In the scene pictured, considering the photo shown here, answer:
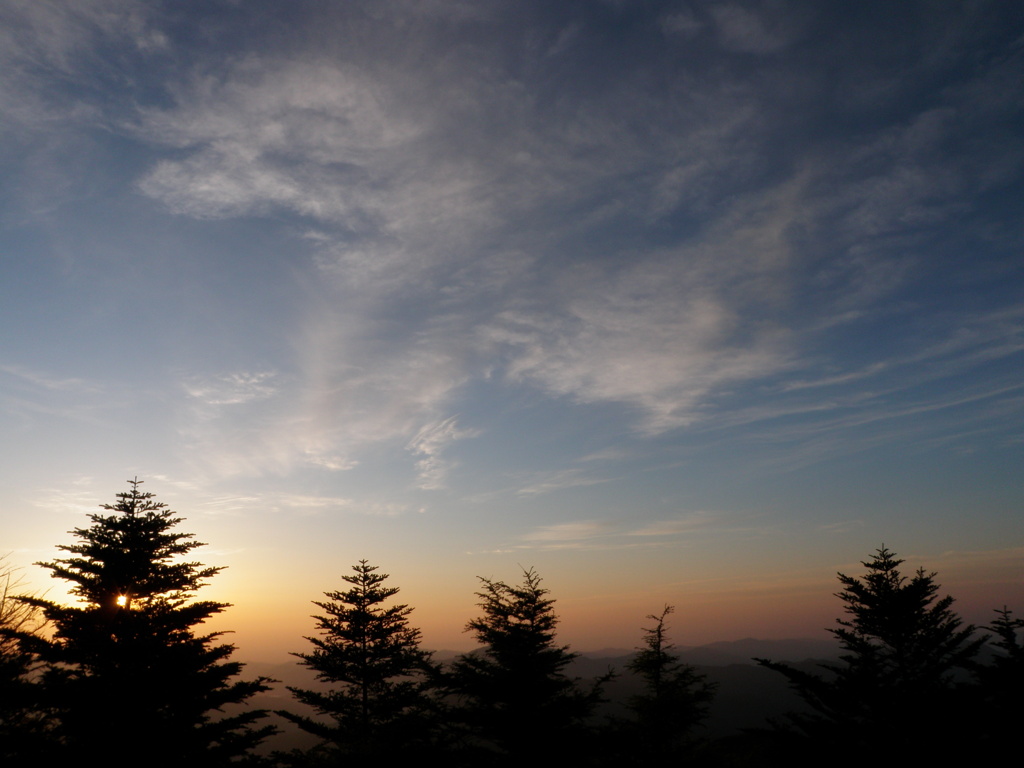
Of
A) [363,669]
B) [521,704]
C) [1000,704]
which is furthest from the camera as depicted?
[363,669]

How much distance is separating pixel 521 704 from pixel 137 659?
67.0ft

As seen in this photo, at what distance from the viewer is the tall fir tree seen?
86.9 ft

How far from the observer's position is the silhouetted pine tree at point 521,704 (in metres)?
23.8

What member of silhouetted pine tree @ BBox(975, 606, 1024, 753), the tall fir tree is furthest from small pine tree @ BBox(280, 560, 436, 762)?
silhouetted pine tree @ BBox(975, 606, 1024, 753)

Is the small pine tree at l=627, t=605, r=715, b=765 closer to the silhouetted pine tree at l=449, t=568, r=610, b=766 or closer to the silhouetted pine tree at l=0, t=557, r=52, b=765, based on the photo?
the silhouetted pine tree at l=449, t=568, r=610, b=766

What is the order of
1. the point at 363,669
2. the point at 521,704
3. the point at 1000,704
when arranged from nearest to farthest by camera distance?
the point at 1000,704 → the point at 521,704 → the point at 363,669

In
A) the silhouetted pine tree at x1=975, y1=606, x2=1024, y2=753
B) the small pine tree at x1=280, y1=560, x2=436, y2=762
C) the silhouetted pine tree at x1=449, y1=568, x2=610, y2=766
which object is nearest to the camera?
the silhouetted pine tree at x1=975, y1=606, x2=1024, y2=753

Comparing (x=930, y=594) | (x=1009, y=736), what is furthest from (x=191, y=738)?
(x=930, y=594)

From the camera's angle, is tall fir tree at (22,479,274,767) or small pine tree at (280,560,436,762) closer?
tall fir tree at (22,479,274,767)

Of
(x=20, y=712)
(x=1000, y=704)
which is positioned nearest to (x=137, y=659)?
(x=20, y=712)

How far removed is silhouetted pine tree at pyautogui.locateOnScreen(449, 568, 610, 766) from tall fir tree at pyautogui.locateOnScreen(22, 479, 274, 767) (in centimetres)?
1419

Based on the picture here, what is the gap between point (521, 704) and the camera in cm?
2464

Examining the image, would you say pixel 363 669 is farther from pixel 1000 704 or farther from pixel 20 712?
pixel 1000 704

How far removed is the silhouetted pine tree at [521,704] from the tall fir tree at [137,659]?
1419 centimetres
